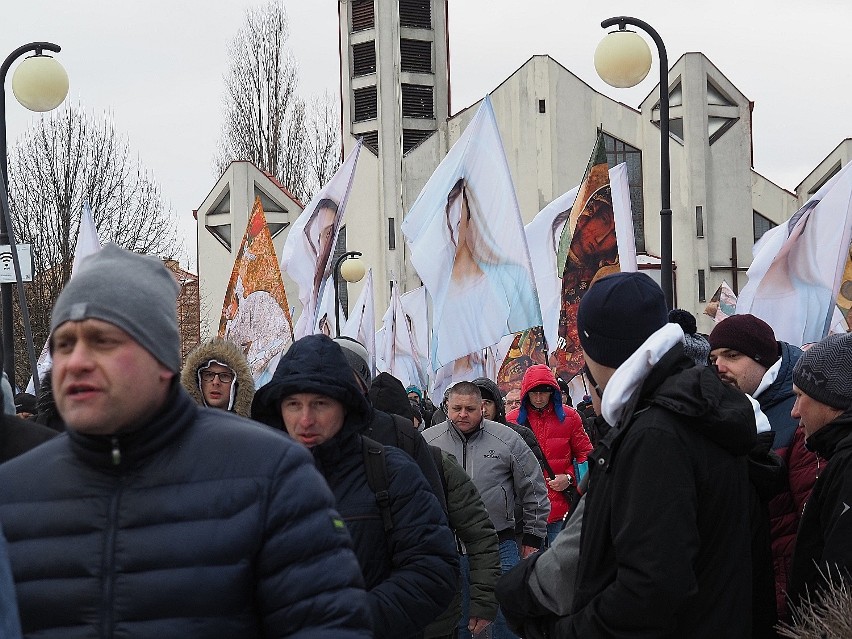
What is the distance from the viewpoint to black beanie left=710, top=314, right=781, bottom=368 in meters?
5.42

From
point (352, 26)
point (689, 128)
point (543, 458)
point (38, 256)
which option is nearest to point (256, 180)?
point (352, 26)

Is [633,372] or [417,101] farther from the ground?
[417,101]

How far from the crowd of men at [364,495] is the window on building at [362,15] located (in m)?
47.1

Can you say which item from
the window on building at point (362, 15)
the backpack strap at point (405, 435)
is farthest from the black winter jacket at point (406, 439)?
the window on building at point (362, 15)

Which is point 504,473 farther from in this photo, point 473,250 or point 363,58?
point 363,58

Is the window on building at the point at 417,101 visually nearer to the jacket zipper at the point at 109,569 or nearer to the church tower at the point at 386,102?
the church tower at the point at 386,102

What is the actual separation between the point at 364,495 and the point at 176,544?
1.78 meters

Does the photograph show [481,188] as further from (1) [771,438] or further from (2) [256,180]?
(2) [256,180]

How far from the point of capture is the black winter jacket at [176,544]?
8.85 ft

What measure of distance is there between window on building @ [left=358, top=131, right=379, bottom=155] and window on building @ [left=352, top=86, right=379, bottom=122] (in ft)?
1.86

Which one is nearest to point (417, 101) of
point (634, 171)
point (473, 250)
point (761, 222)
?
point (634, 171)

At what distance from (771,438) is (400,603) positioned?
1313 mm

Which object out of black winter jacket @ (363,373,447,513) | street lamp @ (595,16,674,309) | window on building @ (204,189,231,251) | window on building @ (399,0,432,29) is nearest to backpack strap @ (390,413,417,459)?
black winter jacket @ (363,373,447,513)

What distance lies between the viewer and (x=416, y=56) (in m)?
52.4
